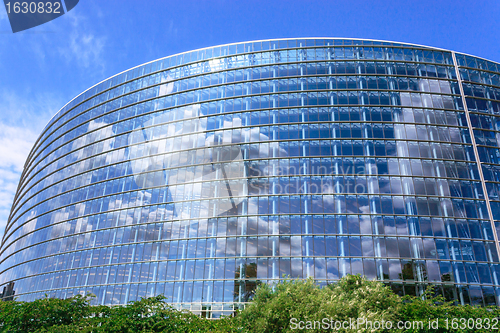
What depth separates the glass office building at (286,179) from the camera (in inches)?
1750

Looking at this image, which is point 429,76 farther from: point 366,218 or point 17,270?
point 17,270

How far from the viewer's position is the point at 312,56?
180ft

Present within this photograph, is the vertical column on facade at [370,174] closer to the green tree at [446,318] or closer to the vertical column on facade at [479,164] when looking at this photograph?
the green tree at [446,318]

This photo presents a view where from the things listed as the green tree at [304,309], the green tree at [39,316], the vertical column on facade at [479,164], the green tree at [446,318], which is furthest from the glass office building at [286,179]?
the green tree at [39,316]

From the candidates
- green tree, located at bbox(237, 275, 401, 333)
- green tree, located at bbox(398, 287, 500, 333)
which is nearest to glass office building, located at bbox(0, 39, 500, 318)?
green tree, located at bbox(398, 287, 500, 333)

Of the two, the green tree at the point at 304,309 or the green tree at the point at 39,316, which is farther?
the green tree at the point at 39,316

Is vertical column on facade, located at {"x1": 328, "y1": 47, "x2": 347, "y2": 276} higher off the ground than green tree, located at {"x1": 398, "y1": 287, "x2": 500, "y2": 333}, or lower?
higher

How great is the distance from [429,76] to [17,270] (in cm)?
8330

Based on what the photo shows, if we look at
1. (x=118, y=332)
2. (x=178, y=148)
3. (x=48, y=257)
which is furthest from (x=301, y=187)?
(x=48, y=257)

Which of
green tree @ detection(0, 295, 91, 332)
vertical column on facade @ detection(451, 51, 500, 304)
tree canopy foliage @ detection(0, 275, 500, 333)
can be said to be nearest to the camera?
tree canopy foliage @ detection(0, 275, 500, 333)

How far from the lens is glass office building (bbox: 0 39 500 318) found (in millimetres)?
44438

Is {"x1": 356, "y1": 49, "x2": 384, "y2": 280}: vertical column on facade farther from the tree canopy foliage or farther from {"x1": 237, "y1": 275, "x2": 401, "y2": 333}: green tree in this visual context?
{"x1": 237, "y1": 275, "x2": 401, "y2": 333}: green tree

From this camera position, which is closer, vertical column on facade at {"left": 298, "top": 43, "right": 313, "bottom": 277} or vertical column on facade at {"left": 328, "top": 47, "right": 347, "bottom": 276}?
vertical column on facade at {"left": 328, "top": 47, "right": 347, "bottom": 276}

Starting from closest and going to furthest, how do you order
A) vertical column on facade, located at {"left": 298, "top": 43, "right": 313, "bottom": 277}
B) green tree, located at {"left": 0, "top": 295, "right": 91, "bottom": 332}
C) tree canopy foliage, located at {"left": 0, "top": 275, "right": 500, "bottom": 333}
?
tree canopy foliage, located at {"left": 0, "top": 275, "right": 500, "bottom": 333}, green tree, located at {"left": 0, "top": 295, "right": 91, "bottom": 332}, vertical column on facade, located at {"left": 298, "top": 43, "right": 313, "bottom": 277}
